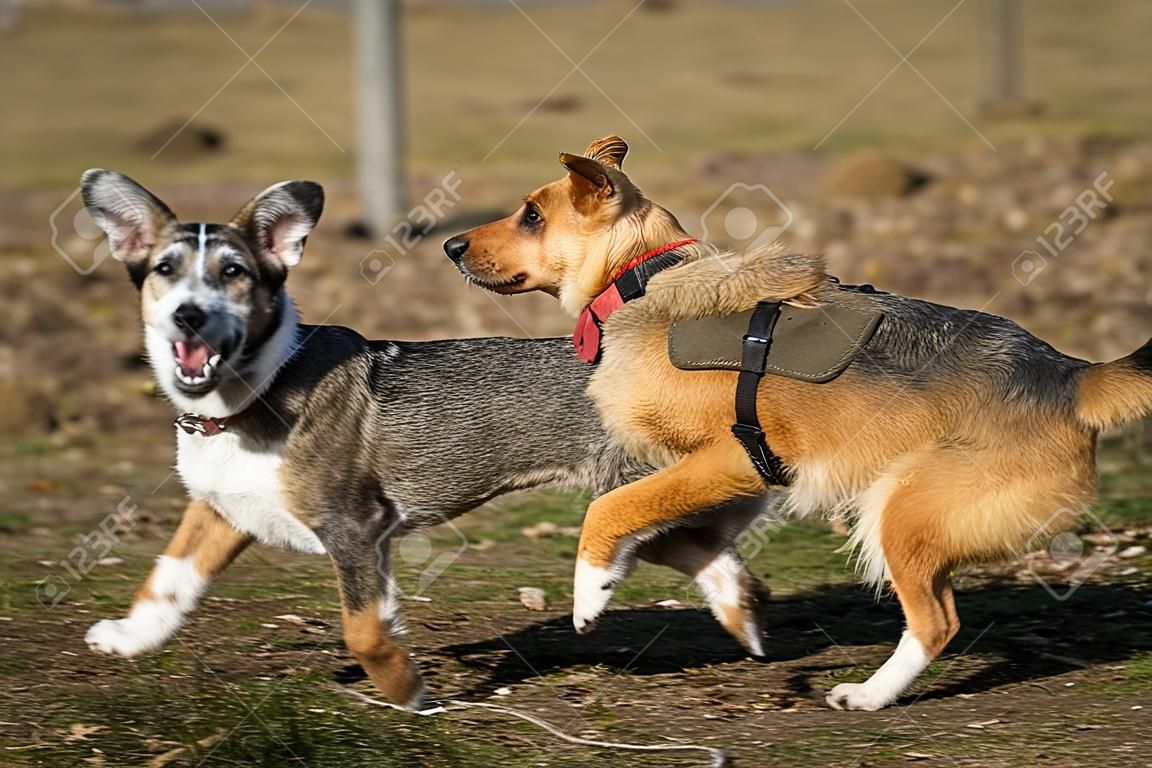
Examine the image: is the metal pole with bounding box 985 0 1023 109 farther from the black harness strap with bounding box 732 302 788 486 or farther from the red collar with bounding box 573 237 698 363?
the black harness strap with bounding box 732 302 788 486

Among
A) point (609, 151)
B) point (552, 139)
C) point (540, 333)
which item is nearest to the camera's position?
point (609, 151)

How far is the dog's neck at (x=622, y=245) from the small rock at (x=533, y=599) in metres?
1.43

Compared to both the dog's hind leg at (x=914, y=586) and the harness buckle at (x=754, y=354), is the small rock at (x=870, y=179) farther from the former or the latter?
the dog's hind leg at (x=914, y=586)

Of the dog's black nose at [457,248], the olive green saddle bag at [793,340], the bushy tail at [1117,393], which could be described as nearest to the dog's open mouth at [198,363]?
the dog's black nose at [457,248]

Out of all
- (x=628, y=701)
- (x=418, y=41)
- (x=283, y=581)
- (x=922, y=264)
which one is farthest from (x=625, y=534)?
(x=418, y=41)

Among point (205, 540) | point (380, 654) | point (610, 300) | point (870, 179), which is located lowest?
point (380, 654)

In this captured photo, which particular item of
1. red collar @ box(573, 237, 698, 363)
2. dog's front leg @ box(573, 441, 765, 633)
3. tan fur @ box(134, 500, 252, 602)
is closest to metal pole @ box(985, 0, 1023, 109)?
red collar @ box(573, 237, 698, 363)

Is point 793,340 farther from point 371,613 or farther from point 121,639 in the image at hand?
point 121,639

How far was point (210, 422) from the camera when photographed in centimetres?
519

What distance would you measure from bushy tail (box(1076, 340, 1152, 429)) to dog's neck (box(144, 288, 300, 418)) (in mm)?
2717

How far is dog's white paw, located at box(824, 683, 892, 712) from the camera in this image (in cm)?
511

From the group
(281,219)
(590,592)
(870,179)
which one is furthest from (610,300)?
(870,179)

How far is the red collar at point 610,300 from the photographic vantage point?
5.49 meters

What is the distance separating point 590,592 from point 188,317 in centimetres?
162
